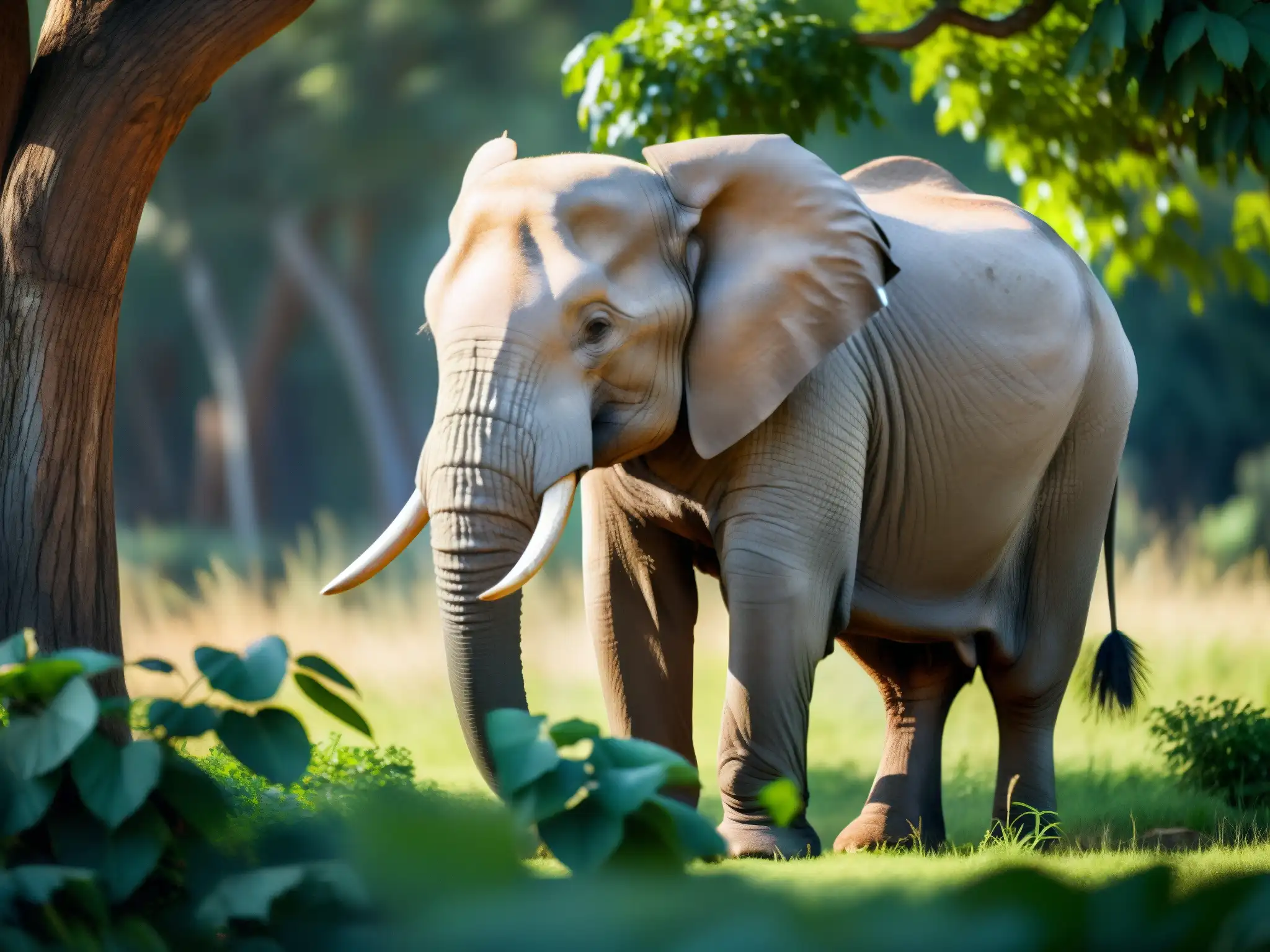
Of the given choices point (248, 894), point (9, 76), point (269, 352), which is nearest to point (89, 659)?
point (248, 894)

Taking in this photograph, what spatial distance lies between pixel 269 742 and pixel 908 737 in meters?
4.17

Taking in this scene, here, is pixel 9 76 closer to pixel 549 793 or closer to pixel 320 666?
pixel 320 666

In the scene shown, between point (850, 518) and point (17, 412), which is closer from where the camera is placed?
point (17, 412)

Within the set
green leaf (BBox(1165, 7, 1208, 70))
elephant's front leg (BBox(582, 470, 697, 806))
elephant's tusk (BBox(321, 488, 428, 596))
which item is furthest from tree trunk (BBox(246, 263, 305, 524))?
elephant's tusk (BBox(321, 488, 428, 596))

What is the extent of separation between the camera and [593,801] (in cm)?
279

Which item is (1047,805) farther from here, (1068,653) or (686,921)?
(686,921)

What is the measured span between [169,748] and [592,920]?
179 centimetres

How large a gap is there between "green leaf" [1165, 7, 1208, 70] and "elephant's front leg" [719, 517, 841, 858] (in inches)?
102

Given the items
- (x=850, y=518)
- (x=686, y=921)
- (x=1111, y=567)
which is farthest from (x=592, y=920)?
(x=1111, y=567)

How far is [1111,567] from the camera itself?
7.55 meters

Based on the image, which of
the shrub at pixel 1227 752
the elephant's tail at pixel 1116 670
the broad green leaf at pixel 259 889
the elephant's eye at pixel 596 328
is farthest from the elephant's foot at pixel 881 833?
the broad green leaf at pixel 259 889

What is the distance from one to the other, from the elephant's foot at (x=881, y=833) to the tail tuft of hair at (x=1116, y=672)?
1093 mm

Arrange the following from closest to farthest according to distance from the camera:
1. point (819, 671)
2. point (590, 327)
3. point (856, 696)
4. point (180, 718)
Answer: point (180, 718) → point (590, 327) → point (856, 696) → point (819, 671)

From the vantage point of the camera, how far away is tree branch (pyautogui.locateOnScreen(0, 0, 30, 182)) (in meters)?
4.73
